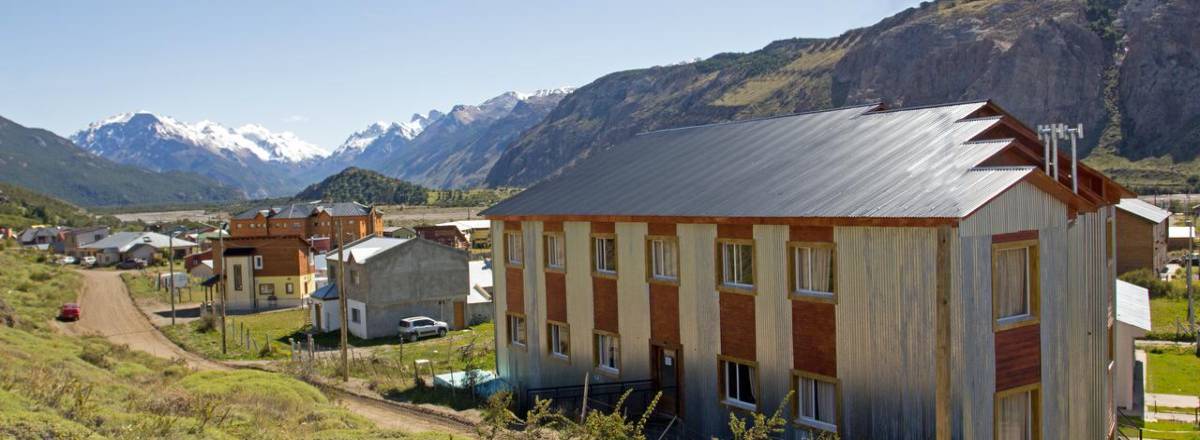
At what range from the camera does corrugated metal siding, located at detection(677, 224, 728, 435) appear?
23.0 m

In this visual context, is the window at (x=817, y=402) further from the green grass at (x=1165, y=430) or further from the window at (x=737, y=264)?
the green grass at (x=1165, y=430)

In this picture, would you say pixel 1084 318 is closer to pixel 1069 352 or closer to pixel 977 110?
pixel 1069 352

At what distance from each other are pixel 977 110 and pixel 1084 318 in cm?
549

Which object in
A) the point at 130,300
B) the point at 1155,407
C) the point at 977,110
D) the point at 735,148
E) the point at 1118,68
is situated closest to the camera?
the point at 977,110

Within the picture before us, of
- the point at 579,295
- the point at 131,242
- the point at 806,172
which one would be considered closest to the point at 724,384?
→ the point at 806,172

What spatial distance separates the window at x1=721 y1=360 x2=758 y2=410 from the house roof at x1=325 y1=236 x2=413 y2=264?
33.8m

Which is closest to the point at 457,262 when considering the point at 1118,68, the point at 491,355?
the point at 491,355

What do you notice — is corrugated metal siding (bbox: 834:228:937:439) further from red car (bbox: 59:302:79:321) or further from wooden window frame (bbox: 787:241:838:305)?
red car (bbox: 59:302:79:321)

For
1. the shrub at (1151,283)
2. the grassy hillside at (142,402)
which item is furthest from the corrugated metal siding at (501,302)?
the shrub at (1151,283)

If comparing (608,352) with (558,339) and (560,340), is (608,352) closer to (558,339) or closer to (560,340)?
(560,340)

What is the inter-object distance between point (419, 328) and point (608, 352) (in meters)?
27.1

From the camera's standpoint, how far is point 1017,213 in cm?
1888

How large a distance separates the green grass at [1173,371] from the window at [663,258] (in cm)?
2038

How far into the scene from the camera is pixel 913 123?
78.2 feet
